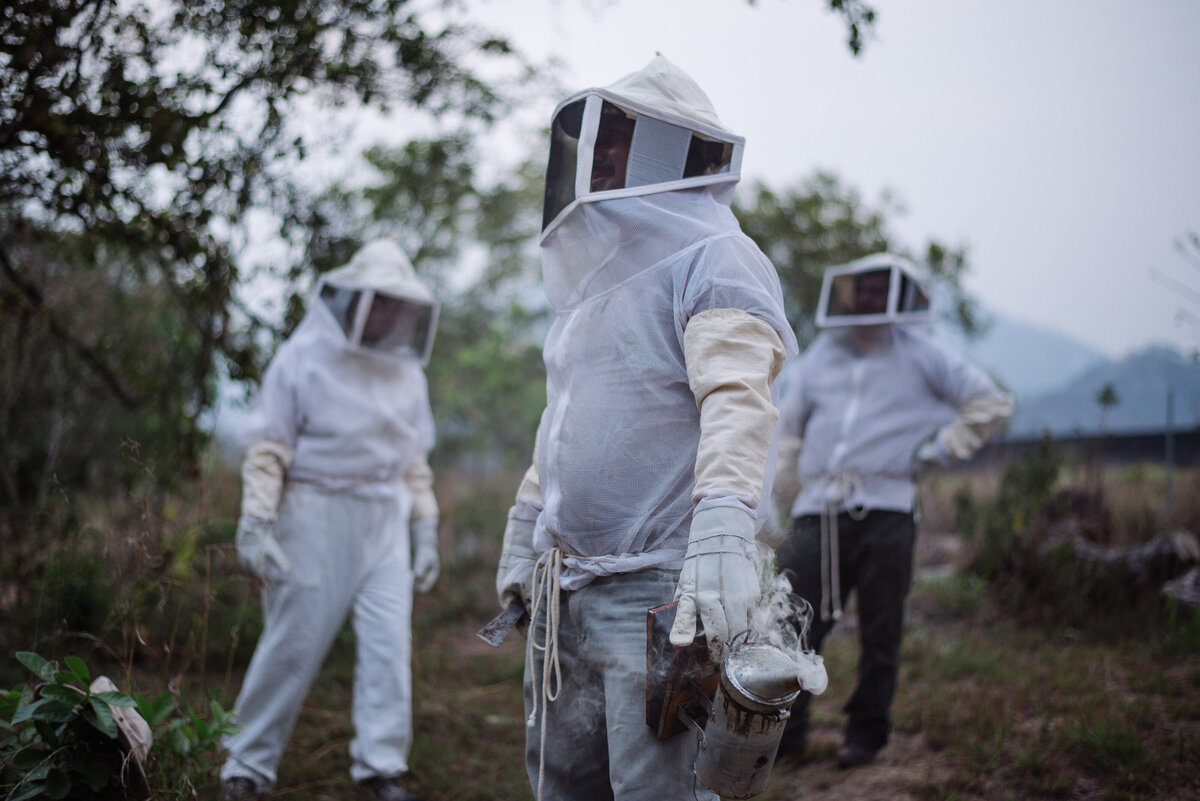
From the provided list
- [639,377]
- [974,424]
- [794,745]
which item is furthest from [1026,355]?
[639,377]

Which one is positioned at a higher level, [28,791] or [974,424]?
[974,424]

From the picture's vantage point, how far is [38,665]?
2.16 meters

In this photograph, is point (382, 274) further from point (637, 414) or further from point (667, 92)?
point (637, 414)

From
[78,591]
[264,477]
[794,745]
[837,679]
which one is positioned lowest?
[837,679]

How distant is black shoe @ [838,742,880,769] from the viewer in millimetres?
3566

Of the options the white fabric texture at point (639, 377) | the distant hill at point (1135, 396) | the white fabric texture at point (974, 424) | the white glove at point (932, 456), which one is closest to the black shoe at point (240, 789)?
the white fabric texture at point (639, 377)

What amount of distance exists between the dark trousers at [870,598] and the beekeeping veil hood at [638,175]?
1.89 m

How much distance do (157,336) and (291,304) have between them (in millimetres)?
3239

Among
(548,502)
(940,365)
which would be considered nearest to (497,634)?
(548,502)

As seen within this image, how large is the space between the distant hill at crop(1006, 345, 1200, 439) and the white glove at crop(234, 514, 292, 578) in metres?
5.18

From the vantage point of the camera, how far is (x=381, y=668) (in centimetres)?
349

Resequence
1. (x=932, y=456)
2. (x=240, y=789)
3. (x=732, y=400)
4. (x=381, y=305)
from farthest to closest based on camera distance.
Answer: (x=932, y=456) < (x=381, y=305) < (x=240, y=789) < (x=732, y=400)

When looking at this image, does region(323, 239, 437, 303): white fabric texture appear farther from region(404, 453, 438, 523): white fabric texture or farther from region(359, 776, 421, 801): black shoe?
region(359, 776, 421, 801): black shoe

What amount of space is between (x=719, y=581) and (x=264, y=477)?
8.17 feet
